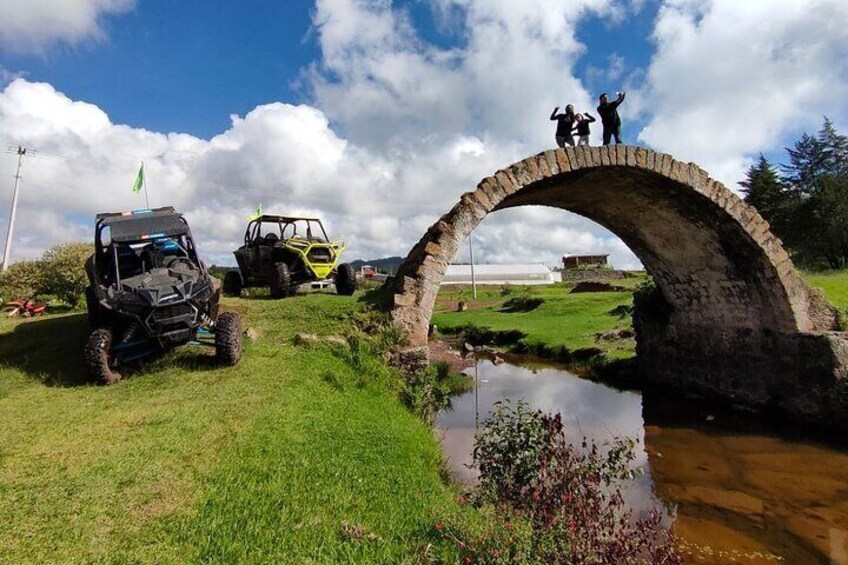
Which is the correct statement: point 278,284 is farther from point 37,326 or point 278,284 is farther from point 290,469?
point 290,469

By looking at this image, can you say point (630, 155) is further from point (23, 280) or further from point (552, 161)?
point (23, 280)

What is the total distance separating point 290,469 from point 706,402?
1316cm

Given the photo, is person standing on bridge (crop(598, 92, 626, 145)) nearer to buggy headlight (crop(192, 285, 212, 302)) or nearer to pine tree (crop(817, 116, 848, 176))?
buggy headlight (crop(192, 285, 212, 302))

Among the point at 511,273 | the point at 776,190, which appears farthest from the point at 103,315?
the point at 511,273

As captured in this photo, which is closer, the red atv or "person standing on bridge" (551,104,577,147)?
"person standing on bridge" (551,104,577,147)

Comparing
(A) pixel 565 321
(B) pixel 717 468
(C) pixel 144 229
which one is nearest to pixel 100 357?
(C) pixel 144 229

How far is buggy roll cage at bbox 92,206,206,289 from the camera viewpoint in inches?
340

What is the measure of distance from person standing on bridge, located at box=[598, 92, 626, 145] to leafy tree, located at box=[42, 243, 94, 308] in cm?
1561

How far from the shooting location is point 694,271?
14.4 meters

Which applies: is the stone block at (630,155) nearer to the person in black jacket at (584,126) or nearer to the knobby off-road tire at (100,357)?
the person in black jacket at (584,126)

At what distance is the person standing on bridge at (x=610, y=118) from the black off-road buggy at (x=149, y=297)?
332 inches

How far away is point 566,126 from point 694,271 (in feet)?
19.6

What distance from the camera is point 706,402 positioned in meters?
14.6

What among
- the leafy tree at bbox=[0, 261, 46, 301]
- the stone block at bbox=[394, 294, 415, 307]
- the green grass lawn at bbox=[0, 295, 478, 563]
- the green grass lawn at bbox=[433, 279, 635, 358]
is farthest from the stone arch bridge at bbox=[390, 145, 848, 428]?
the leafy tree at bbox=[0, 261, 46, 301]
